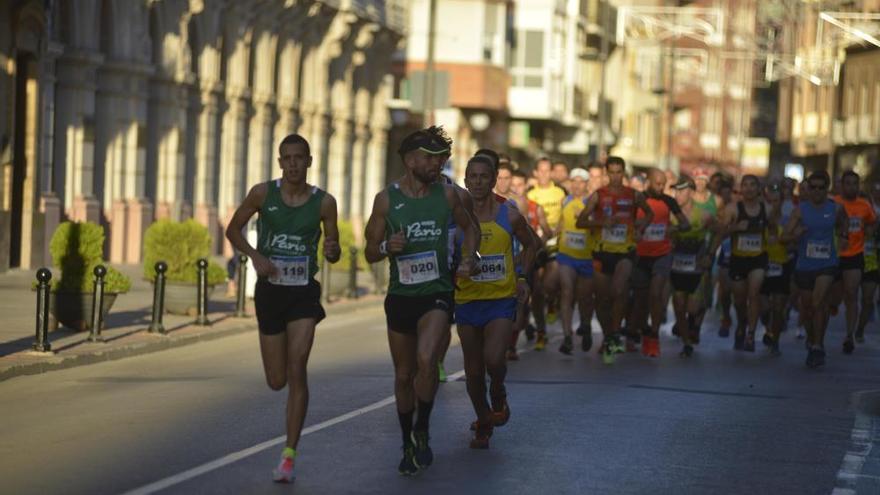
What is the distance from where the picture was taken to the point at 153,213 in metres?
41.8

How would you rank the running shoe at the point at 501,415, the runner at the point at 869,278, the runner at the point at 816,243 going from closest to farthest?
the running shoe at the point at 501,415 < the runner at the point at 816,243 < the runner at the point at 869,278

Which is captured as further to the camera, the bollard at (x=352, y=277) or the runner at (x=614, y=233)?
the bollard at (x=352, y=277)

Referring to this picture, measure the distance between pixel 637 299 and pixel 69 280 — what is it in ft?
18.9

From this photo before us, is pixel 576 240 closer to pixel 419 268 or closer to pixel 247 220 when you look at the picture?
pixel 419 268

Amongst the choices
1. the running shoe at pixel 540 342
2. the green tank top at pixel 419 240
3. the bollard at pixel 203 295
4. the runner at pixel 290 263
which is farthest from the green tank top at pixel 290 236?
the bollard at pixel 203 295

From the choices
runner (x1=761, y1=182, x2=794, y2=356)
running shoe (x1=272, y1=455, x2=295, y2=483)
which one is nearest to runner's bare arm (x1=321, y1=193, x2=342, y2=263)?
running shoe (x1=272, y1=455, x2=295, y2=483)

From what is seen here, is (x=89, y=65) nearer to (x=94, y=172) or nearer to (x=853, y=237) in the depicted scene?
(x=94, y=172)

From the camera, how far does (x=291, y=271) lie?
11883mm

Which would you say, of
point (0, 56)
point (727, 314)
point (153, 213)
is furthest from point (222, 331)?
point (153, 213)

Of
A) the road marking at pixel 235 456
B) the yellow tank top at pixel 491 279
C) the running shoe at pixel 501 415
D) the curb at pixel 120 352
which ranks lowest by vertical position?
the curb at pixel 120 352

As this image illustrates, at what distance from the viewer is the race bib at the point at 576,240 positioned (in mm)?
21609

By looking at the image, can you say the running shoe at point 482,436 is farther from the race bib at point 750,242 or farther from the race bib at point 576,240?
the race bib at point 750,242

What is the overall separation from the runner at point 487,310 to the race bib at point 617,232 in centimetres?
696

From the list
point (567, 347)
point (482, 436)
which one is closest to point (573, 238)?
point (567, 347)
